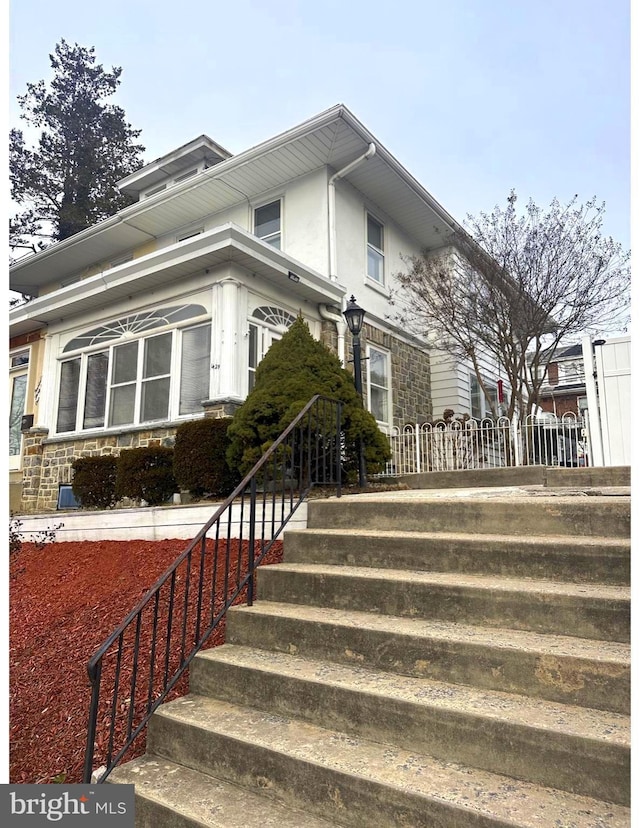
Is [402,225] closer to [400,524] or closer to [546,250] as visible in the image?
[546,250]

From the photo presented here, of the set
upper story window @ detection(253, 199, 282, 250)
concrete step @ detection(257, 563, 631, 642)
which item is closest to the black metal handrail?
concrete step @ detection(257, 563, 631, 642)

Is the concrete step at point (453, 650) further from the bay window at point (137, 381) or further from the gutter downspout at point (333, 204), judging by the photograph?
the gutter downspout at point (333, 204)

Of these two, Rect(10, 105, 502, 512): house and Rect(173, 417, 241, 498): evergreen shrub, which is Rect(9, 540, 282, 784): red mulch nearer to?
Rect(173, 417, 241, 498): evergreen shrub

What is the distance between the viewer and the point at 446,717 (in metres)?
2.19

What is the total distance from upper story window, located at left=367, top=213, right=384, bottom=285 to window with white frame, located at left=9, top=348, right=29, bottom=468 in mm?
7110

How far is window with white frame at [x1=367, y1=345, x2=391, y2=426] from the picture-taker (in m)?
10.2

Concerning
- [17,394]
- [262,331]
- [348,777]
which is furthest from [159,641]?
[17,394]

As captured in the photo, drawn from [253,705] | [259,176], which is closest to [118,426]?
[259,176]

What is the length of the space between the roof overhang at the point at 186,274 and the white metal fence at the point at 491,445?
2.88 m

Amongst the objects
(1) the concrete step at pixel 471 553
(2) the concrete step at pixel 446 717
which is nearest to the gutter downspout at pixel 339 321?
(1) the concrete step at pixel 471 553

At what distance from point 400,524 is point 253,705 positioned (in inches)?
57.7

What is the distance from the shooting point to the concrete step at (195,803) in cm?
213

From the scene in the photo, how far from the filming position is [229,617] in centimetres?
325

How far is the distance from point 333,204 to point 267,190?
1.66 m
